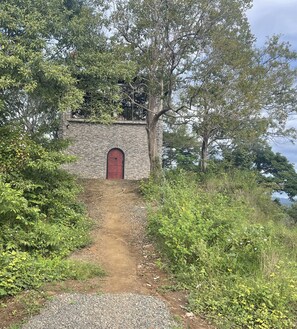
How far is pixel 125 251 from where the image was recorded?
7.45m

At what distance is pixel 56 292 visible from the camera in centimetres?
493

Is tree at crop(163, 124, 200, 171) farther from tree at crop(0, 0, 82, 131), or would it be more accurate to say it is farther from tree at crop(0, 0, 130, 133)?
tree at crop(0, 0, 82, 131)

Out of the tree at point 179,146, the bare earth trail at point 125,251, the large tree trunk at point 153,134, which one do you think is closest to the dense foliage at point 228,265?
the bare earth trail at point 125,251

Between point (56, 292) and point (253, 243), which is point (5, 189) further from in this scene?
point (253, 243)

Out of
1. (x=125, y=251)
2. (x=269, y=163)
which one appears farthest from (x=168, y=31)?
(x=269, y=163)

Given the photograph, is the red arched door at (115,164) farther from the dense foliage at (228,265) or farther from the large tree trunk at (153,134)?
the dense foliage at (228,265)

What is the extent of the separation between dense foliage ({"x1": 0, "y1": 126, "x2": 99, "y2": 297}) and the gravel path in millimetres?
718

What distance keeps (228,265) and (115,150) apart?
648 inches

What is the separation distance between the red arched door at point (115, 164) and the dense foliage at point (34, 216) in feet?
37.3

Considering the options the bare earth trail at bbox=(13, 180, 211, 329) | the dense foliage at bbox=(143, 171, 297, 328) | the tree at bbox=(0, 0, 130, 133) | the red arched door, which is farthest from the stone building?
the dense foliage at bbox=(143, 171, 297, 328)

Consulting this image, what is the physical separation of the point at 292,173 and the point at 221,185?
1689cm

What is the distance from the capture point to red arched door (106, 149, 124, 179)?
21.6 metres

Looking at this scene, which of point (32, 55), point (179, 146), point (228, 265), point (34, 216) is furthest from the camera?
point (179, 146)

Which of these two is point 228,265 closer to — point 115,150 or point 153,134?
point 153,134
